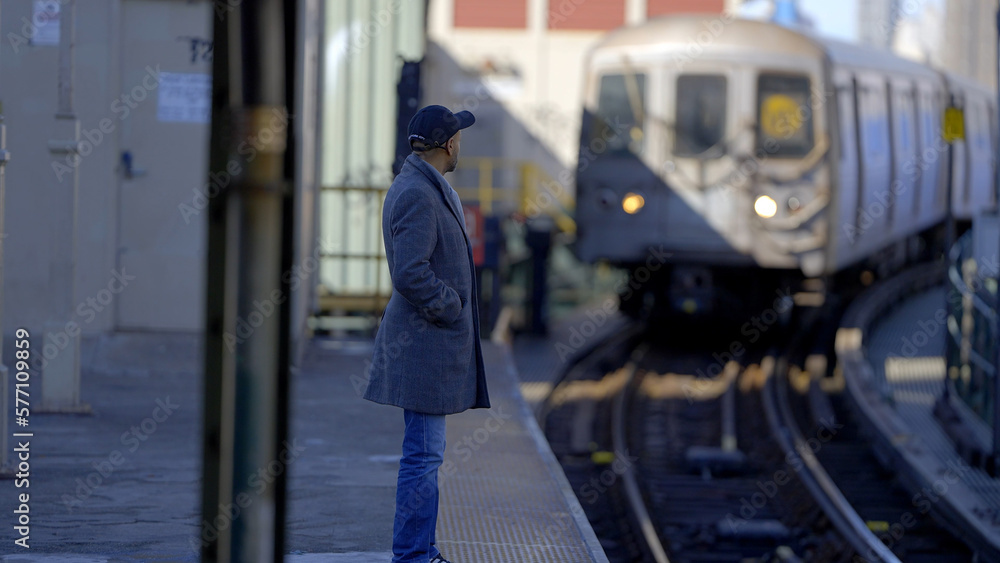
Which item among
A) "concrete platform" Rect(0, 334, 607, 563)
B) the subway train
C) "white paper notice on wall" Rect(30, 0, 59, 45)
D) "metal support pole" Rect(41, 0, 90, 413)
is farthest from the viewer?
the subway train

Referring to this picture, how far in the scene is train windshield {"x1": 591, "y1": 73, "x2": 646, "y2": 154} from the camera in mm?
12297

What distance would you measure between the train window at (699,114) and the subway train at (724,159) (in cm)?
1

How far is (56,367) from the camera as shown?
6715 mm

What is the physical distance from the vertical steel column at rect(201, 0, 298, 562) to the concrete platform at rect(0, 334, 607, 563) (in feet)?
6.81

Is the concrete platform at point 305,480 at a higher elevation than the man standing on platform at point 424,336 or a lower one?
lower

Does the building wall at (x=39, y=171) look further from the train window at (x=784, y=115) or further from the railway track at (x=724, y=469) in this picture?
the train window at (x=784, y=115)

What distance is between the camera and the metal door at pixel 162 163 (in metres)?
8.62

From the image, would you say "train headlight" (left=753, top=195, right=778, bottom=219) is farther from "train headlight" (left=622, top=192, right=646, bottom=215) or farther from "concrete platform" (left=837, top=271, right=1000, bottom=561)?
"concrete platform" (left=837, top=271, right=1000, bottom=561)

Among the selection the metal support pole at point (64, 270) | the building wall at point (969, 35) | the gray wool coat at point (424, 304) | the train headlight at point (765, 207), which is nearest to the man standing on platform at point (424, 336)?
the gray wool coat at point (424, 304)

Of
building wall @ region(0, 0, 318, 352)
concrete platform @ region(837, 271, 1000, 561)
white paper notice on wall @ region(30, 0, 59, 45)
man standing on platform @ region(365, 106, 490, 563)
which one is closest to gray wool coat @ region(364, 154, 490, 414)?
man standing on platform @ region(365, 106, 490, 563)

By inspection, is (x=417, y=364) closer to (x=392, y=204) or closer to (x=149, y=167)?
(x=392, y=204)

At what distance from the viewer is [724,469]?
8.30 meters

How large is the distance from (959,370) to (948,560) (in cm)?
242

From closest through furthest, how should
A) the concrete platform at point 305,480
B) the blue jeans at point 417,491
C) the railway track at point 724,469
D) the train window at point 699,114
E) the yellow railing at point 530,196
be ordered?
the blue jeans at point 417,491
the concrete platform at point 305,480
the railway track at point 724,469
the train window at point 699,114
the yellow railing at point 530,196
